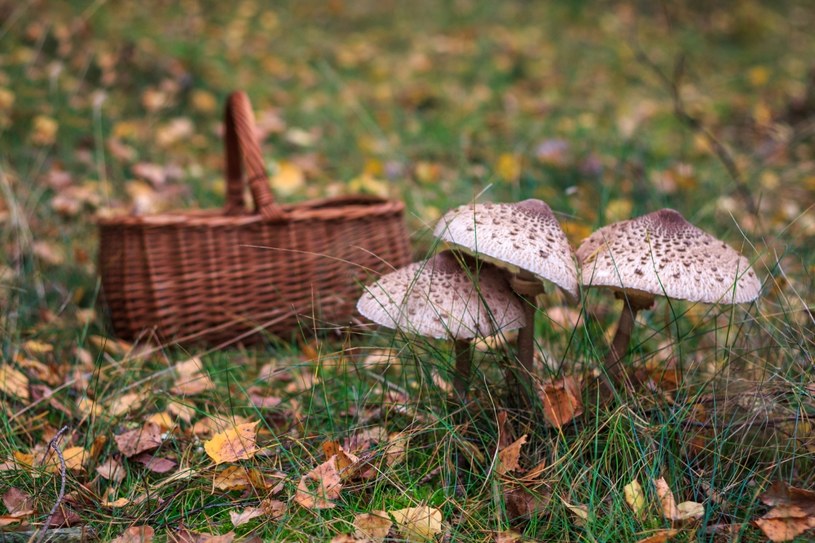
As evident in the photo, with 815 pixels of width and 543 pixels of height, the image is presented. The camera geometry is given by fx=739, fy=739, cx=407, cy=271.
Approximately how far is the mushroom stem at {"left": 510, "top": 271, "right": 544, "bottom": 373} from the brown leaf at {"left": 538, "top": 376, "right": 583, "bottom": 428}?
68mm

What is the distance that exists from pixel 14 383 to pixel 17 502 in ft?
1.79

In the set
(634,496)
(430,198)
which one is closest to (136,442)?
(634,496)

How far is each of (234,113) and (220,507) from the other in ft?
4.77

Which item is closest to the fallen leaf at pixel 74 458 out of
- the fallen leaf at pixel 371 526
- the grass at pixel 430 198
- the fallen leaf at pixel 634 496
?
the grass at pixel 430 198

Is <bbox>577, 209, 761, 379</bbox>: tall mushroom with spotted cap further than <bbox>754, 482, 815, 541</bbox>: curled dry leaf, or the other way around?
<bbox>577, 209, 761, 379</bbox>: tall mushroom with spotted cap

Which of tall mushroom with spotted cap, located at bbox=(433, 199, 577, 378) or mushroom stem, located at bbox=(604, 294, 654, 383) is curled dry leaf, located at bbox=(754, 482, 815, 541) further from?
tall mushroom with spotted cap, located at bbox=(433, 199, 577, 378)

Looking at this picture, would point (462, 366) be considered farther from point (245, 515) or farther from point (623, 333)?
point (245, 515)

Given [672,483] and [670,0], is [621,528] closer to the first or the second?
[672,483]

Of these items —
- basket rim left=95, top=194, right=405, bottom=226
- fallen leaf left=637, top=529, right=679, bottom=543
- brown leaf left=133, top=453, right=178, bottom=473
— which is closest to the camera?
fallen leaf left=637, top=529, right=679, bottom=543

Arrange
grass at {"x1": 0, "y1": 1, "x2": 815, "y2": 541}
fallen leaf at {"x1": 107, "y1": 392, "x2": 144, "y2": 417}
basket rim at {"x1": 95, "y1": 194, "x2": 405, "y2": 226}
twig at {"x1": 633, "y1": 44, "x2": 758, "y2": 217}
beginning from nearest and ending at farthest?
grass at {"x1": 0, "y1": 1, "x2": 815, "y2": 541} → fallen leaf at {"x1": 107, "y1": 392, "x2": 144, "y2": 417} → basket rim at {"x1": 95, "y1": 194, "x2": 405, "y2": 226} → twig at {"x1": 633, "y1": 44, "x2": 758, "y2": 217}

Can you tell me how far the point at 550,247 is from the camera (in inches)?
63.4

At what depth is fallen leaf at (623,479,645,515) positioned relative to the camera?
1539 mm

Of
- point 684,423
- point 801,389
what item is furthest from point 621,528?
point 801,389

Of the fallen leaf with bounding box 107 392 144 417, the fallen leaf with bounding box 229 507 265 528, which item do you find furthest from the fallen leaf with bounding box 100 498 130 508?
the fallen leaf with bounding box 107 392 144 417
